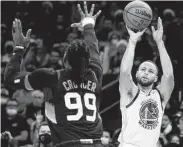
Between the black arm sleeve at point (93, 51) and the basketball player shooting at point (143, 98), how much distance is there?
1.54 meters

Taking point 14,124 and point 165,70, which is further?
point 14,124

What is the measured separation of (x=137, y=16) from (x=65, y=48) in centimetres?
379

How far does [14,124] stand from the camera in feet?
32.1

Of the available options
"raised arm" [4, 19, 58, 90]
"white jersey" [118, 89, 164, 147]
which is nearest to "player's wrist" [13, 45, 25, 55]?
"raised arm" [4, 19, 58, 90]

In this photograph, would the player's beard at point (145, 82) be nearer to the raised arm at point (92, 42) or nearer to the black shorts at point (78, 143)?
the raised arm at point (92, 42)

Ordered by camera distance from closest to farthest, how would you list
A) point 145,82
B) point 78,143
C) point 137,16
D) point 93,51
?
1. point 78,143
2. point 93,51
3. point 145,82
4. point 137,16

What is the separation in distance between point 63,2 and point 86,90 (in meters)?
8.53

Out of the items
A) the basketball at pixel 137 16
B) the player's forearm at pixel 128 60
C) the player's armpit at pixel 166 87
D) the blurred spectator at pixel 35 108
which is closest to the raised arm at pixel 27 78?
the player's forearm at pixel 128 60

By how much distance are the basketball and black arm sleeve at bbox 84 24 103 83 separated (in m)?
1.87

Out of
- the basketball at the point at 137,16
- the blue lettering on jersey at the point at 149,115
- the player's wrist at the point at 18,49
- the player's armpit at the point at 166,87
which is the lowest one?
the blue lettering on jersey at the point at 149,115

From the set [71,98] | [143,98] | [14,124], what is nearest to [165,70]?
[143,98]

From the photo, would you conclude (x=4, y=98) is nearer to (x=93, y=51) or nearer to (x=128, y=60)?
(x=128, y=60)

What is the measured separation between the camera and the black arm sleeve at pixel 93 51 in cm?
538

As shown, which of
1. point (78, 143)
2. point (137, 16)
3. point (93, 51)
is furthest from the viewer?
point (137, 16)
